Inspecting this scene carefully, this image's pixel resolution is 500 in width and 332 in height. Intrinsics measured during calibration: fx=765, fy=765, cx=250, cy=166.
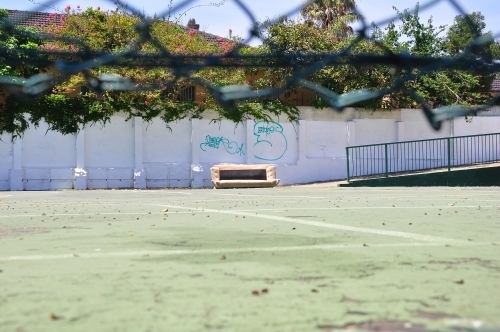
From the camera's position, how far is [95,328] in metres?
2.30

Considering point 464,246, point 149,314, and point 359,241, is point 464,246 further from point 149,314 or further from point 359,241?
point 149,314

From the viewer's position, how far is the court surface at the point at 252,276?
241cm

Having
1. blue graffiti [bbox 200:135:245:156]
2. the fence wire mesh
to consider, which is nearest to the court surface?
the fence wire mesh

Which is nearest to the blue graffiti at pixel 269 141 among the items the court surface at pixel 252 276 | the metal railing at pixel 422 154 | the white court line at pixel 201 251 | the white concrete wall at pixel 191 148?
the white concrete wall at pixel 191 148

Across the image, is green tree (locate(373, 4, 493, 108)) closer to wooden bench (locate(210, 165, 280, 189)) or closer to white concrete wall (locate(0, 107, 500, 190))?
white concrete wall (locate(0, 107, 500, 190))

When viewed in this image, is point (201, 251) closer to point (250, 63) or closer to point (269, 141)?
point (250, 63)

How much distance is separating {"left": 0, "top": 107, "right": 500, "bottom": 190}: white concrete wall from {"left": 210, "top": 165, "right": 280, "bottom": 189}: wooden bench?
2.46 meters

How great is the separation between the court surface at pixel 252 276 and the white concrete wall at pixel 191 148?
17.2 metres

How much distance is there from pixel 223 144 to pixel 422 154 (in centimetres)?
637

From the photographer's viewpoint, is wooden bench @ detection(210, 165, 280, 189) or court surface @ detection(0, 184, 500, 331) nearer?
court surface @ detection(0, 184, 500, 331)

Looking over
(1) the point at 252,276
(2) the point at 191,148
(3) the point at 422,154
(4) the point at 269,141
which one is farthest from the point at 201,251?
(3) the point at 422,154

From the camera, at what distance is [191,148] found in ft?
79.2

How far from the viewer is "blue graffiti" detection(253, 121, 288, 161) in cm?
2473

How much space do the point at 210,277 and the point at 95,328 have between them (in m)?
0.96
